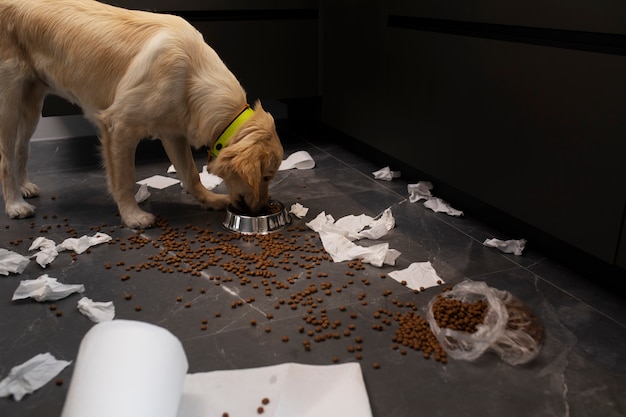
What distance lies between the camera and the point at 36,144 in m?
4.72

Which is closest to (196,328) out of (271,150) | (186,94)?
(271,150)

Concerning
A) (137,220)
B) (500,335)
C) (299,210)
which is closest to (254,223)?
(299,210)

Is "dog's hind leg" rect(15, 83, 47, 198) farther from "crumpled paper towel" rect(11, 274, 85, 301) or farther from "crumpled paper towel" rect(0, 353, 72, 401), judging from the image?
"crumpled paper towel" rect(0, 353, 72, 401)

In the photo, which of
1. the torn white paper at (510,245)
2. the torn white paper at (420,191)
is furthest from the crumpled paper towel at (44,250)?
the torn white paper at (510,245)

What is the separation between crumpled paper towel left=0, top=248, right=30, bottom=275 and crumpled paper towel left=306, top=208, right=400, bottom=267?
1.48 metres

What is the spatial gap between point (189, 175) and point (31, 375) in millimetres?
1724

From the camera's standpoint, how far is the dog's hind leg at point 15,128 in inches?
119

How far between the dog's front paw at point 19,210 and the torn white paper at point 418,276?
7.05 feet

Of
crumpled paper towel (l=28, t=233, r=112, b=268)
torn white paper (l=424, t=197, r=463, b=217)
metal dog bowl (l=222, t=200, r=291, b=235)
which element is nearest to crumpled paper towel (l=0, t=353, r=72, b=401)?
crumpled paper towel (l=28, t=233, r=112, b=268)

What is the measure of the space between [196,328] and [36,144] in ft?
10.9

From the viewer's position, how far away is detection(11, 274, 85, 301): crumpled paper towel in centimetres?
238

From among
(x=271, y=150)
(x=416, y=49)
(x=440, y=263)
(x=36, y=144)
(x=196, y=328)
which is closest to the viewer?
(x=196, y=328)

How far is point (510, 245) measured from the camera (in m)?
2.86

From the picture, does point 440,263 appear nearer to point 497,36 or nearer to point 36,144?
point 497,36
